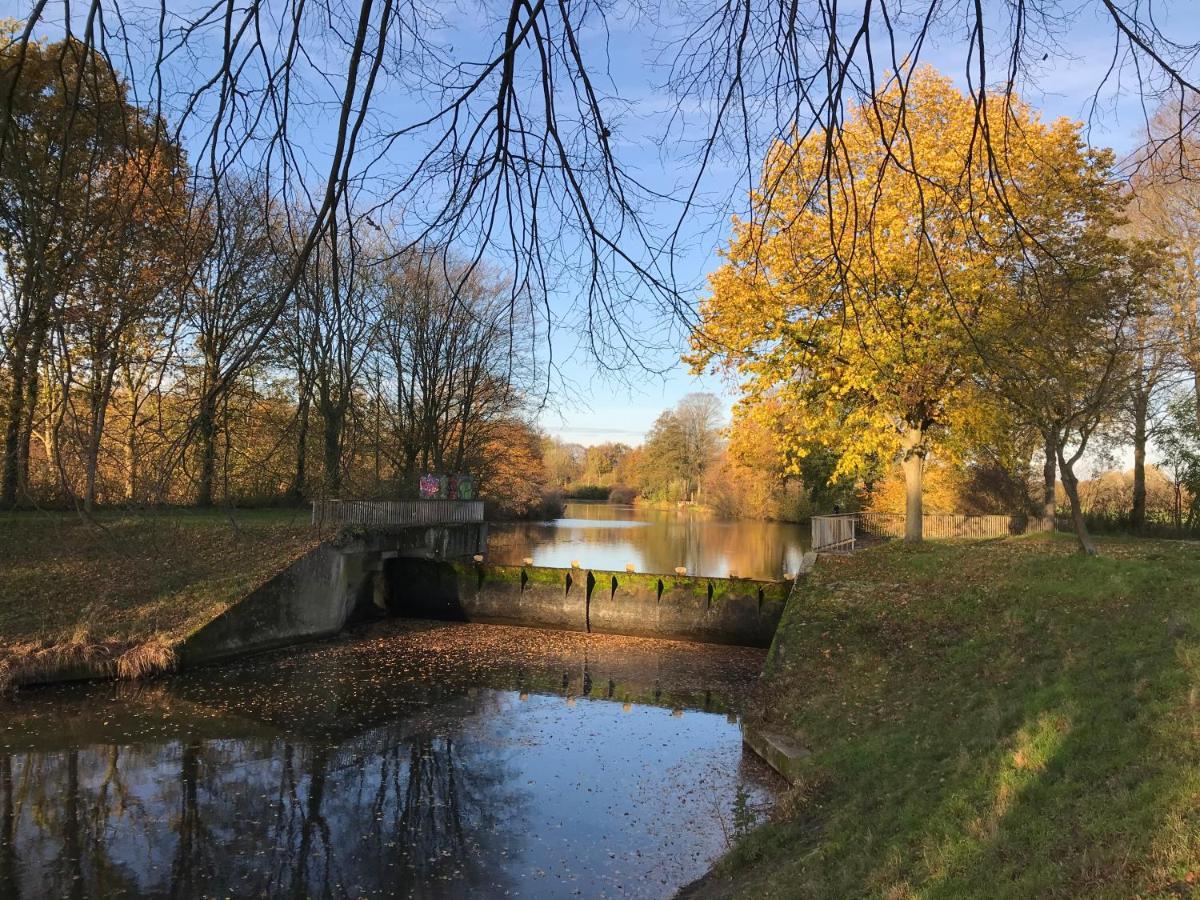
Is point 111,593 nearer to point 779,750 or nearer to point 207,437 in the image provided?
point 779,750

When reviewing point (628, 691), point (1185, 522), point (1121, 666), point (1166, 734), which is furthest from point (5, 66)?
point (1185, 522)

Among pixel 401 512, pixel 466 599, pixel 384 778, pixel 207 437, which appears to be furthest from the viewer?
pixel 401 512

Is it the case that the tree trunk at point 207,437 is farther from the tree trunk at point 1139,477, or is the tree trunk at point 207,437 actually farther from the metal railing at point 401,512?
the tree trunk at point 1139,477

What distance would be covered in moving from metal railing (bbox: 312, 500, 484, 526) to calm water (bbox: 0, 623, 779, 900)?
4.90 meters

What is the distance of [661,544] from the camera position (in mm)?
39938

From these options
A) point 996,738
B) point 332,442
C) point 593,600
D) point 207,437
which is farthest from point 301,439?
point 593,600

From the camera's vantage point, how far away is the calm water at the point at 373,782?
7.61m

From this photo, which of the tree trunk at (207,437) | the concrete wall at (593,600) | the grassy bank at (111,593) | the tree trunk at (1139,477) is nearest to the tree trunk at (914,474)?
the concrete wall at (593,600)

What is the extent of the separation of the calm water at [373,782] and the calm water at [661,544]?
45.5ft

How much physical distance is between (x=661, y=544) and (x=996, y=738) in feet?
109

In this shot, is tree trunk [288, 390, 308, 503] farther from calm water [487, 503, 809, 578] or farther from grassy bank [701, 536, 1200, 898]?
calm water [487, 503, 809, 578]

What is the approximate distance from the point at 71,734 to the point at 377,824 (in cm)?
579

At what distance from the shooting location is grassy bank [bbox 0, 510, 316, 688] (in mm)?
14023

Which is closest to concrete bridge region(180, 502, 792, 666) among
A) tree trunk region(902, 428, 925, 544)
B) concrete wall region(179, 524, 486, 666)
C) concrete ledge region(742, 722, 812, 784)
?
concrete wall region(179, 524, 486, 666)
